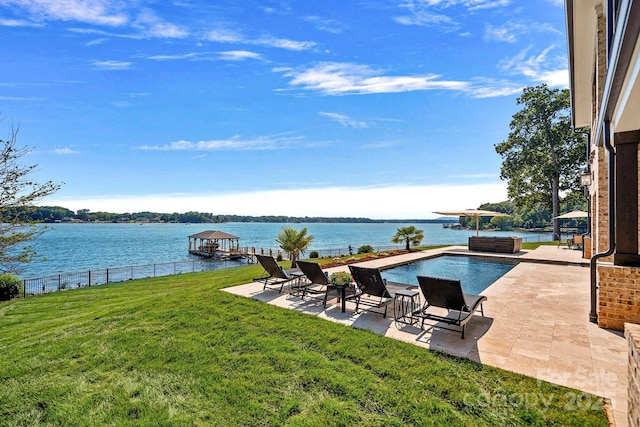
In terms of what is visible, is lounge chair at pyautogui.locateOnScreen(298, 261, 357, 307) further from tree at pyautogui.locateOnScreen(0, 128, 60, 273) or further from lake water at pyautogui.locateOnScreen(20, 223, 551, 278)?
lake water at pyautogui.locateOnScreen(20, 223, 551, 278)

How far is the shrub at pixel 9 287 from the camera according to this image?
35.2 feet

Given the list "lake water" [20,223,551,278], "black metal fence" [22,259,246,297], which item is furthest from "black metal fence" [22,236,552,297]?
"lake water" [20,223,551,278]

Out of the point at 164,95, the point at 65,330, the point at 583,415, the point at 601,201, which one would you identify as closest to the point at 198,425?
the point at 583,415

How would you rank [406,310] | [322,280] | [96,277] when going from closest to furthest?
[406,310] < [322,280] < [96,277]

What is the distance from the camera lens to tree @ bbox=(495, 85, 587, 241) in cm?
2259

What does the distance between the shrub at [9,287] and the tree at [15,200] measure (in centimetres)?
868

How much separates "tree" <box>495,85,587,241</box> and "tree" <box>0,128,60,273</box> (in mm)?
29488

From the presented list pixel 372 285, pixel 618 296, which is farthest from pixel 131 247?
pixel 618 296

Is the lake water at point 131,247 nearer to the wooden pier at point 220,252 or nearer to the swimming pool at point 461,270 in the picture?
the wooden pier at point 220,252

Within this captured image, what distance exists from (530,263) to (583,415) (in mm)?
11746

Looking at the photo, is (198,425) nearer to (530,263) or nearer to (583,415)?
(583,415)

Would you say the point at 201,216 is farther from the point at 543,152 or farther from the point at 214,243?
the point at 543,152

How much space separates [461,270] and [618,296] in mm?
7097

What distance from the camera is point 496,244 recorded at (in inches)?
628
